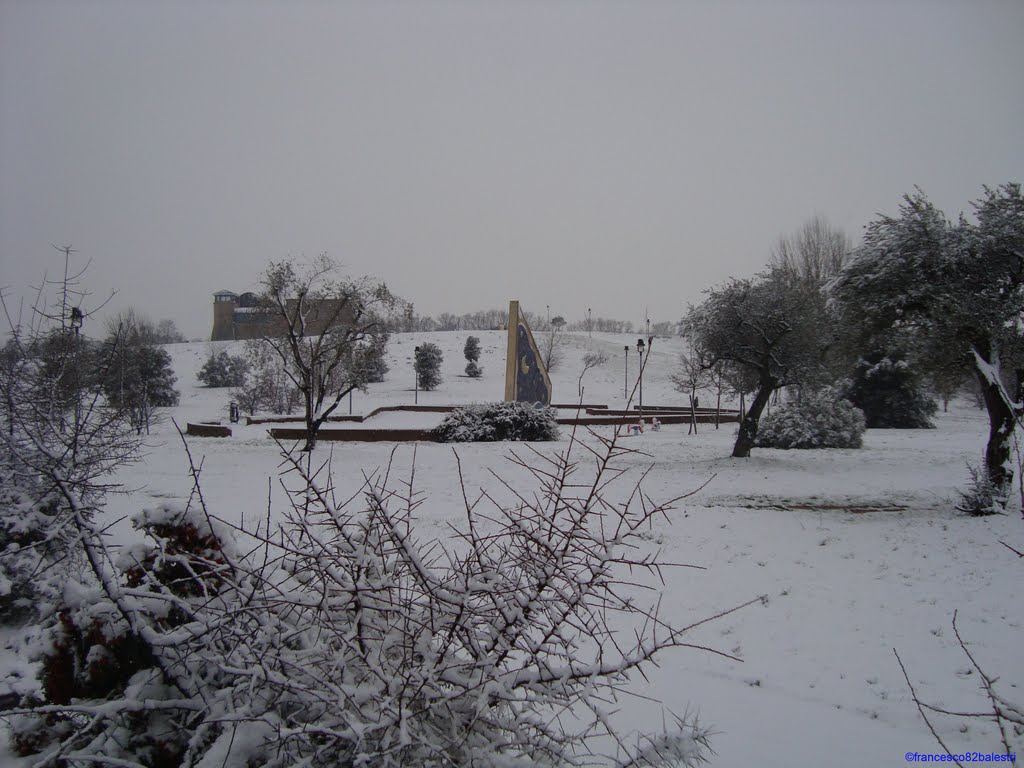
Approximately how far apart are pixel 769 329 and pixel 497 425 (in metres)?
7.48

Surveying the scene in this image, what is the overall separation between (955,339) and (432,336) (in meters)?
57.6

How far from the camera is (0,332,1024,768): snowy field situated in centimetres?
370

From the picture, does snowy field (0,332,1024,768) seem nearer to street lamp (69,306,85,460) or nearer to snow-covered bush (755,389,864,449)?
street lamp (69,306,85,460)

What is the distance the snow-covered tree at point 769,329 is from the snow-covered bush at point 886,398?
10.9 m

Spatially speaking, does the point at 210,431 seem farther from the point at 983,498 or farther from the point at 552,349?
the point at 552,349

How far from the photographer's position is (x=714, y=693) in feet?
13.4

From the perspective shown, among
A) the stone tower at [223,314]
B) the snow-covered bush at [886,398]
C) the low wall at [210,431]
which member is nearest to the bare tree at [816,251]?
the snow-covered bush at [886,398]

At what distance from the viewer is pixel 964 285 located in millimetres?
8898

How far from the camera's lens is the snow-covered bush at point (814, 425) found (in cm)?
1689

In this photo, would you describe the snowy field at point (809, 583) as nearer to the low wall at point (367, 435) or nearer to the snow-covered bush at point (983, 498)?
the snow-covered bush at point (983, 498)

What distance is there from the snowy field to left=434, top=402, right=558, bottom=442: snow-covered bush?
4.35 feet

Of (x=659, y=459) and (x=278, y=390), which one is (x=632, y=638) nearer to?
(x=659, y=459)

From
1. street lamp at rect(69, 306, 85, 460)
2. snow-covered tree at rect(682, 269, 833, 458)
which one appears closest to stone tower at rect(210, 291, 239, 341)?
snow-covered tree at rect(682, 269, 833, 458)

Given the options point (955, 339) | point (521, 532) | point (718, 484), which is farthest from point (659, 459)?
point (521, 532)
